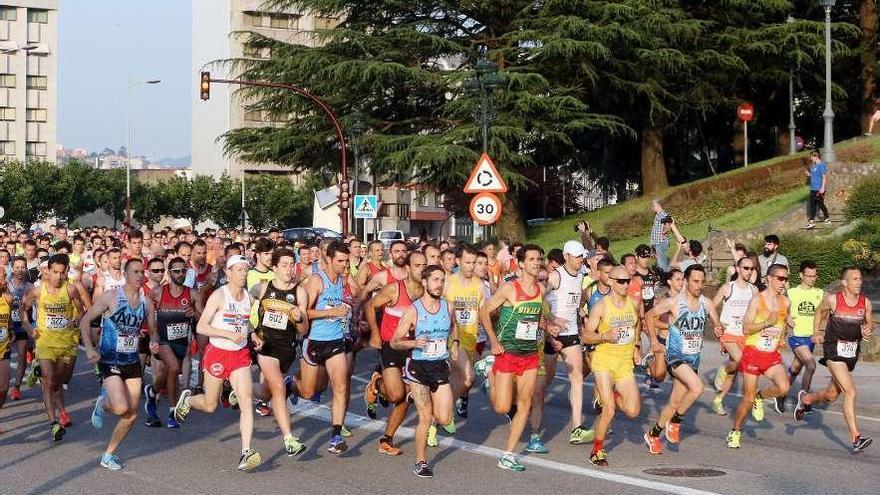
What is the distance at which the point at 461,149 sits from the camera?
3544 cm

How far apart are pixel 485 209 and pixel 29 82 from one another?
99.9 metres

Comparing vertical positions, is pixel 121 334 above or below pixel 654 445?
above

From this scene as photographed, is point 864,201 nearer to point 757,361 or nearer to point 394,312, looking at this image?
point 757,361

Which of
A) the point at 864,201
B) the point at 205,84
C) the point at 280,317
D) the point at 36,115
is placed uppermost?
the point at 36,115

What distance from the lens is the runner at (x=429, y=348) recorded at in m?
11.2

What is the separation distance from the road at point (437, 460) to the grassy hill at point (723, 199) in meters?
22.5

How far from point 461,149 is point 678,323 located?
76.4ft

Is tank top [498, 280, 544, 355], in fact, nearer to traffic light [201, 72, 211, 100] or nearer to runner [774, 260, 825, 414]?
runner [774, 260, 825, 414]

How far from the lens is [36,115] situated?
116 m

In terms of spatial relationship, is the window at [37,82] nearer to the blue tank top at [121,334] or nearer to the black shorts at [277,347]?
the blue tank top at [121,334]

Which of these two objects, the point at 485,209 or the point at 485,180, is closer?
the point at 485,180

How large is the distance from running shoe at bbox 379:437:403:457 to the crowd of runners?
0.08 ft

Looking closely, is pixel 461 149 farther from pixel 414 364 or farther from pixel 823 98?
pixel 414 364

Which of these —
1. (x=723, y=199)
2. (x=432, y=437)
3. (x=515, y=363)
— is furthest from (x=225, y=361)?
(x=723, y=199)
